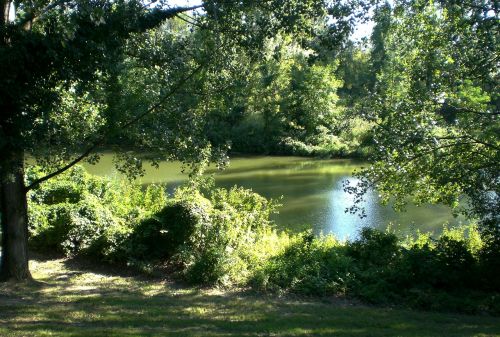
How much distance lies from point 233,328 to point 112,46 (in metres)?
4.25

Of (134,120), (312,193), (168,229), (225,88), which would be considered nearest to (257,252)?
(168,229)

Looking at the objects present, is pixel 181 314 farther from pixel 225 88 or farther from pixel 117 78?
pixel 225 88

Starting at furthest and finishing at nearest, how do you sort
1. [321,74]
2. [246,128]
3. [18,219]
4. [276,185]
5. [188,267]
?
[246,128], [321,74], [276,185], [188,267], [18,219]

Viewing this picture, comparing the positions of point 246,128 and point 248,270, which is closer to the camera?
point 248,270

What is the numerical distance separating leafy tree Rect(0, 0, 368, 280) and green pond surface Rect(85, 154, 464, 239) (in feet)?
15.7

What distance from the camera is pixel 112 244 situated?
1060 cm

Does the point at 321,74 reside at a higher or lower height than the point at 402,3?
higher

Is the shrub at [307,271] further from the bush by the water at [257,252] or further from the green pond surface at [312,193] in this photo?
the green pond surface at [312,193]

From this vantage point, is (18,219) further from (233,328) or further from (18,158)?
(233,328)

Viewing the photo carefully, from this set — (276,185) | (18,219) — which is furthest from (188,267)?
(276,185)

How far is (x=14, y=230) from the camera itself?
28.0 feet

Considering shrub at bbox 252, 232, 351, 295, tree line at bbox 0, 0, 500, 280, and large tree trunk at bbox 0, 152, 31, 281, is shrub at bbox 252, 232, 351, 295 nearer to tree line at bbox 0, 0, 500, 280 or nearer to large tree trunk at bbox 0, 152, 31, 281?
tree line at bbox 0, 0, 500, 280

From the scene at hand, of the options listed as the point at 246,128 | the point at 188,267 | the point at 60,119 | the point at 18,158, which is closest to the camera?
the point at 18,158

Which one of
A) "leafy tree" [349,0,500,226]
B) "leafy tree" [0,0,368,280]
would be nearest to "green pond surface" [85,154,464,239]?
"leafy tree" [349,0,500,226]
